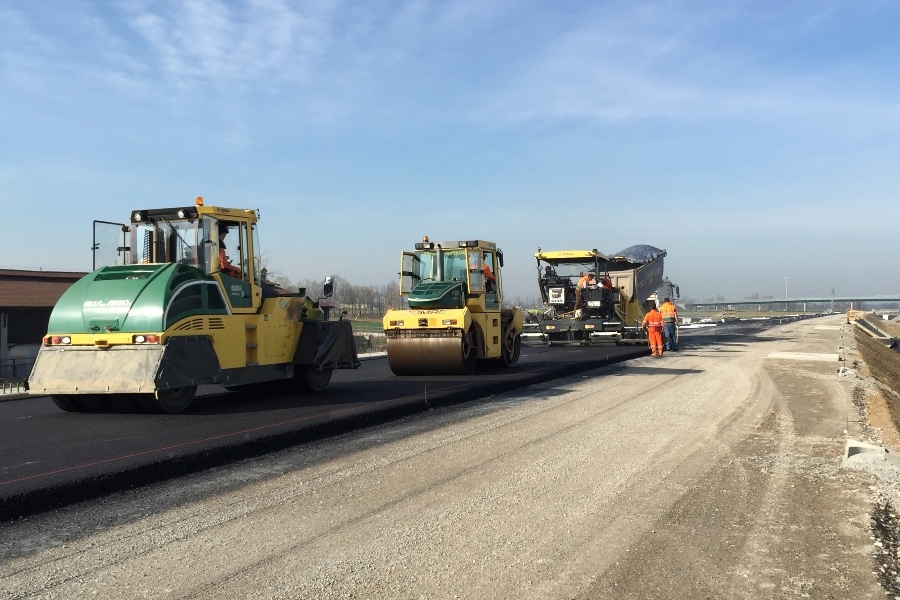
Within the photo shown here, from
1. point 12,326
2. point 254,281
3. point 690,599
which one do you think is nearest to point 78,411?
point 254,281

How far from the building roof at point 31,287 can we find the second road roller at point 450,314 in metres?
17.9

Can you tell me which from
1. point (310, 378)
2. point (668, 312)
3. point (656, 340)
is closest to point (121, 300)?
point (310, 378)

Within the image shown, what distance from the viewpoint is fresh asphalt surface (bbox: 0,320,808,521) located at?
→ 5270 millimetres

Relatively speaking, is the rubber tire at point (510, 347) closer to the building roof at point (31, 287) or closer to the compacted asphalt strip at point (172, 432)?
the compacted asphalt strip at point (172, 432)

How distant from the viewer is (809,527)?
4574 millimetres

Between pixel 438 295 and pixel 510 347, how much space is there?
2.60 meters

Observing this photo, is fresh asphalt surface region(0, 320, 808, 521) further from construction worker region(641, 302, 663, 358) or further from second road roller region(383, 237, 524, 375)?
construction worker region(641, 302, 663, 358)

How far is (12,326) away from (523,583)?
2971 cm

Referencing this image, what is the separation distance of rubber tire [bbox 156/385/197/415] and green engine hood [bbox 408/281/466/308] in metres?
4.86

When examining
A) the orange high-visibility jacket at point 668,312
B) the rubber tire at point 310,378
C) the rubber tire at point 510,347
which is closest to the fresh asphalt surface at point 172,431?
the rubber tire at point 310,378

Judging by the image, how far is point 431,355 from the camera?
12.1m

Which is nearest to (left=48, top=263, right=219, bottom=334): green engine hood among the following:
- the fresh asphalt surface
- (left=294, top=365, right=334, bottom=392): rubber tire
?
the fresh asphalt surface

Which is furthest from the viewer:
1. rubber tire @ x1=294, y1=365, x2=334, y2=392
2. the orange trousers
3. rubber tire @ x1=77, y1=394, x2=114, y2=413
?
the orange trousers

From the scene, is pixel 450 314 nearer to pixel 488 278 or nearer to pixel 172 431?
pixel 488 278
